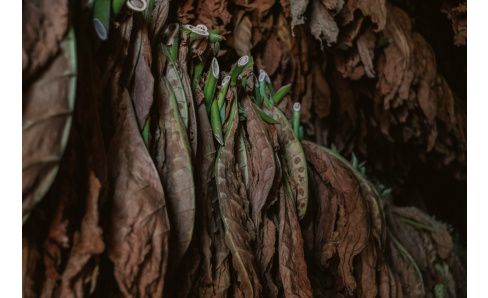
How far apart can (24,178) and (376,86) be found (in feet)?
3.63

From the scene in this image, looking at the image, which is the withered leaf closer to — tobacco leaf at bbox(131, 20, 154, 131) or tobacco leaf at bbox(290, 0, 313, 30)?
tobacco leaf at bbox(290, 0, 313, 30)

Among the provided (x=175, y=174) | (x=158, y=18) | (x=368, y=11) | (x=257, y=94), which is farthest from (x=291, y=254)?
(x=368, y=11)

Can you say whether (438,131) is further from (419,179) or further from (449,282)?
(449,282)

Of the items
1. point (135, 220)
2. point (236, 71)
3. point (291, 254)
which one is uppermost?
point (236, 71)

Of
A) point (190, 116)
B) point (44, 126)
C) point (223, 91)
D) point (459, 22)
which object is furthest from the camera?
point (459, 22)

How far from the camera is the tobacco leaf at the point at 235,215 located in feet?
2.06

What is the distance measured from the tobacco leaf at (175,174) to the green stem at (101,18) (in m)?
0.14

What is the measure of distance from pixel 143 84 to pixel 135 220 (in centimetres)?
21

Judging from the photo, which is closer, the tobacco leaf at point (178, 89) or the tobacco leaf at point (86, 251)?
the tobacco leaf at point (86, 251)

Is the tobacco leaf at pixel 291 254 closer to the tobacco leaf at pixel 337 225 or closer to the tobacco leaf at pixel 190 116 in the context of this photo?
the tobacco leaf at pixel 337 225

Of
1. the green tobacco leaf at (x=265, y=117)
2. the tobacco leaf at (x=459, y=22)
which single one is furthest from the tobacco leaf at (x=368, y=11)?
the green tobacco leaf at (x=265, y=117)

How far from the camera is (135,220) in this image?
19.2 inches

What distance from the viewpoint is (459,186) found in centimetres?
171

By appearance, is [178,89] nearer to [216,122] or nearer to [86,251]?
[216,122]
